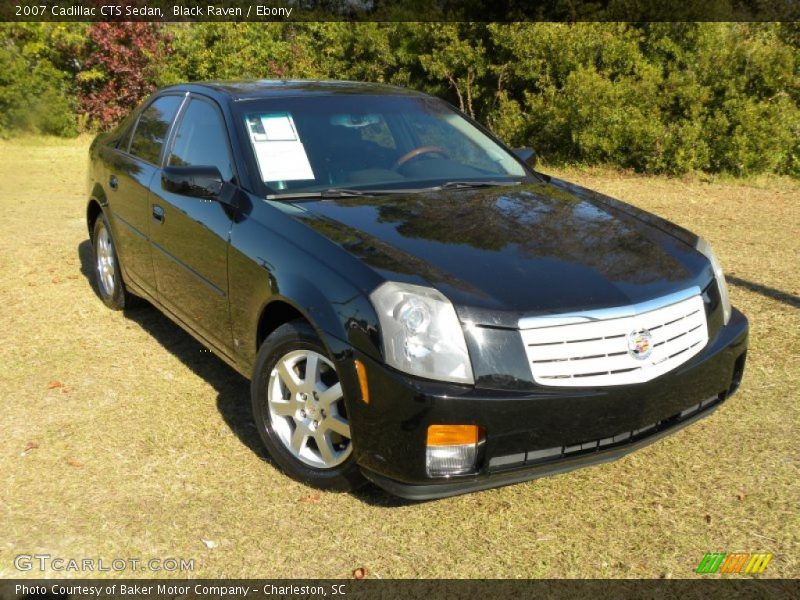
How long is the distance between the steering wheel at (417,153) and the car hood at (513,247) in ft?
1.11

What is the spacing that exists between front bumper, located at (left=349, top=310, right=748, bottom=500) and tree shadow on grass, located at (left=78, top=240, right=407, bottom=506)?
1.41 ft

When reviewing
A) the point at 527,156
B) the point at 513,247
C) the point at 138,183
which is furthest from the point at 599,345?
the point at 138,183

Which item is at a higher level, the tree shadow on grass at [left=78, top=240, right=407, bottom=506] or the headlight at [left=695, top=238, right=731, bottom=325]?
the headlight at [left=695, top=238, right=731, bottom=325]

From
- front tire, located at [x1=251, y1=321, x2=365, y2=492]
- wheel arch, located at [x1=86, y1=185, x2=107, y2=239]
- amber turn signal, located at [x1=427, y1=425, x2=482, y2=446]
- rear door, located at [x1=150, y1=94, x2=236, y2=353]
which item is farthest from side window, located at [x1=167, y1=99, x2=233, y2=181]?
amber turn signal, located at [x1=427, y1=425, x2=482, y2=446]

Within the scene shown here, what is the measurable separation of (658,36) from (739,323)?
10.00 metres

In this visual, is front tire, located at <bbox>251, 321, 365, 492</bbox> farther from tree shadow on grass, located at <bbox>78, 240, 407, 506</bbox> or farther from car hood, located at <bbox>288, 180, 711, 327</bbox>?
car hood, located at <bbox>288, 180, 711, 327</bbox>

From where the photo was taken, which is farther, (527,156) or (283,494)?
(527,156)

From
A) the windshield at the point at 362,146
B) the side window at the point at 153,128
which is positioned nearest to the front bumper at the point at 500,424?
the windshield at the point at 362,146

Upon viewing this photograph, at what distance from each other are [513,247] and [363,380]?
89 centimetres

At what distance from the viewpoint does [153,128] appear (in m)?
5.04

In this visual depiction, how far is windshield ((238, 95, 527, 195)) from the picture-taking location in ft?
12.9

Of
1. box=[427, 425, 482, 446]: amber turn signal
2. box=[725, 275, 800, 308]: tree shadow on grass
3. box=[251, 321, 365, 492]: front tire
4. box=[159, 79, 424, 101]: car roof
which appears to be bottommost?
box=[725, 275, 800, 308]: tree shadow on grass

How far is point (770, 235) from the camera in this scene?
820cm

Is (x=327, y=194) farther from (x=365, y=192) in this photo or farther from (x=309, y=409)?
(x=309, y=409)
